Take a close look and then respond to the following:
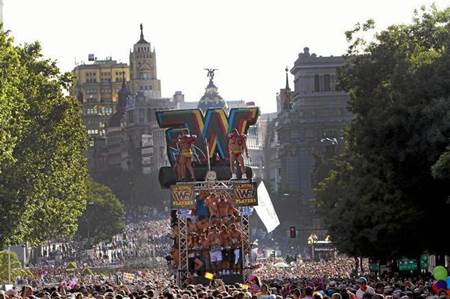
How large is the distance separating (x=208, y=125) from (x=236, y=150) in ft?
13.7

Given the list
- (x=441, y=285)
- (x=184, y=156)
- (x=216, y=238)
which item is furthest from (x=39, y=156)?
(x=441, y=285)

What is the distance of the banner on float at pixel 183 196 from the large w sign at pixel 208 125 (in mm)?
6739

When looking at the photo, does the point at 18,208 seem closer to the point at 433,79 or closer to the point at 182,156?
the point at 182,156

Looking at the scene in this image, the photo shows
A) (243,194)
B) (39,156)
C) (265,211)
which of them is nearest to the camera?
(243,194)

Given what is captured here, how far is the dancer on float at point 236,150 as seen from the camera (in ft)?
259

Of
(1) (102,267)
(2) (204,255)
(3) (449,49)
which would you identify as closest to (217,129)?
(2) (204,255)

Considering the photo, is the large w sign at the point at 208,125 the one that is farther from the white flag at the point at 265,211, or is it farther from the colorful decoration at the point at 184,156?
the white flag at the point at 265,211

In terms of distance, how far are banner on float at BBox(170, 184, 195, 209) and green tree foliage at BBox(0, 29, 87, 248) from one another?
279 inches

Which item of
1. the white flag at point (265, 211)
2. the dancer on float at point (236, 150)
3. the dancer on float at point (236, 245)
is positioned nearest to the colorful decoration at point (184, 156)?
the dancer on float at point (236, 150)

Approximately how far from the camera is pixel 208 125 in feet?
273

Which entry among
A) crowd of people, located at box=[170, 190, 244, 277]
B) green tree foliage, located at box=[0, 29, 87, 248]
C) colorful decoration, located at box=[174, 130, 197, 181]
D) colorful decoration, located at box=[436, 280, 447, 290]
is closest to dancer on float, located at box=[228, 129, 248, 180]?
colorful decoration, located at box=[174, 130, 197, 181]

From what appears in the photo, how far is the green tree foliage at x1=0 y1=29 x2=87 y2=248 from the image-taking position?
87.4 meters

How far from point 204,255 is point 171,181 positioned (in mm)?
6294

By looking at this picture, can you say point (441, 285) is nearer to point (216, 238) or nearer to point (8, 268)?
point (216, 238)
